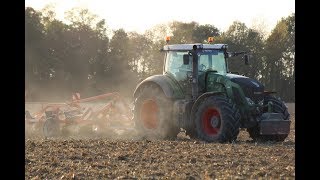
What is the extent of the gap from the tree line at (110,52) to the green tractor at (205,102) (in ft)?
86.2

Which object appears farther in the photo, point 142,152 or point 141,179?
point 142,152

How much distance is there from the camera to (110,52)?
47812 millimetres

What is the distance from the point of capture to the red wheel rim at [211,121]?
41.4 feet

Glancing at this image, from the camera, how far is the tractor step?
1223 cm

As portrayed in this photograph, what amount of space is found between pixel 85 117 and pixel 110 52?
3173cm

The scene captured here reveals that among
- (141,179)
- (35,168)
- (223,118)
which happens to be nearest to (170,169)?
(141,179)

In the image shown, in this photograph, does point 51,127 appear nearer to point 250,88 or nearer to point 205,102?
point 205,102

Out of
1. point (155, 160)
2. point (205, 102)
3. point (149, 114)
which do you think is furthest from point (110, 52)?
point (155, 160)

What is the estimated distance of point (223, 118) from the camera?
39.8 feet

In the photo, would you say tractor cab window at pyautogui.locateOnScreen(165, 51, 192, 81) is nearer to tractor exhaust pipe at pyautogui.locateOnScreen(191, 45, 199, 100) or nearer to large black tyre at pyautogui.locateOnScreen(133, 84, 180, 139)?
tractor exhaust pipe at pyautogui.locateOnScreen(191, 45, 199, 100)

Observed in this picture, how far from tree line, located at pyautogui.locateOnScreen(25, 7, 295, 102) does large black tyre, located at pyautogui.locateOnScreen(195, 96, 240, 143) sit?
27.5 metres

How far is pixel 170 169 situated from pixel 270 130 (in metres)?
4.54

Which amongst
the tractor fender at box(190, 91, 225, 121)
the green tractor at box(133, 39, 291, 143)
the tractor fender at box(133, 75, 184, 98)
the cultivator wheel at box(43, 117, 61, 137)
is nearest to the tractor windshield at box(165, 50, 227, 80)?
the green tractor at box(133, 39, 291, 143)
